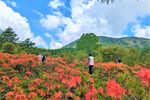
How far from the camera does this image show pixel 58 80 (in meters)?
4.33

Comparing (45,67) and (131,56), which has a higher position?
(131,56)

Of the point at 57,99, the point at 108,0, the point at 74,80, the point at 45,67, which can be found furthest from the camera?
the point at 45,67

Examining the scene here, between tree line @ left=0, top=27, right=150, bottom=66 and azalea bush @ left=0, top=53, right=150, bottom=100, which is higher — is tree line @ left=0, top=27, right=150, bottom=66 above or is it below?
above

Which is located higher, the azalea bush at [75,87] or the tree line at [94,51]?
the tree line at [94,51]

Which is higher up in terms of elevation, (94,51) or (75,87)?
(94,51)

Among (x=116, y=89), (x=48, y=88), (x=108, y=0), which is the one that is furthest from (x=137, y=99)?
(x=108, y=0)

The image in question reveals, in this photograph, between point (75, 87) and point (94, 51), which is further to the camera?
point (94, 51)

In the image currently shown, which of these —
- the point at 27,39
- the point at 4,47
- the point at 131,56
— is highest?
the point at 27,39

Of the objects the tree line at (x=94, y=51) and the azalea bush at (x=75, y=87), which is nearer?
the azalea bush at (x=75, y=87)

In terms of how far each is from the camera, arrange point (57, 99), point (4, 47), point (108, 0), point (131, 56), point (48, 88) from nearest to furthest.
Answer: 1. point (57, 99)
2. point (48, 88)
3. point (108, 0)
4. point (131, 56)
5. point (4, 47)

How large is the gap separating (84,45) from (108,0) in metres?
29.0

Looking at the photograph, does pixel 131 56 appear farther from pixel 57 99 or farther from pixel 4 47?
pixel 4 47

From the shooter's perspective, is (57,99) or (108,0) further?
(108,0)

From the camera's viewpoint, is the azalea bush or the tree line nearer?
the azalea bush
